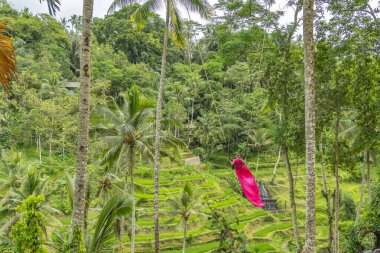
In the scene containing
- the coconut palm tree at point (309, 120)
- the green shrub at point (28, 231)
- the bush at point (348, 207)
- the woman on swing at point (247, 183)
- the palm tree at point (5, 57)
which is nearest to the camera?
the palm tree at point (5, 57)

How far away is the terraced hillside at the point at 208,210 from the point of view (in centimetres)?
1777

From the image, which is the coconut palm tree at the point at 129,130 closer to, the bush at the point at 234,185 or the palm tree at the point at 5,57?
the palm tree at the point at 5,57

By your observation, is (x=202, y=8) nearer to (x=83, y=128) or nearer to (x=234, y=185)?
(x=83, y=128)

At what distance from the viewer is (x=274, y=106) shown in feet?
37.2

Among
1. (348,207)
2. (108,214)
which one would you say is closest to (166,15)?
(108,214)

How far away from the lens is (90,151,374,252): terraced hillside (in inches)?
699

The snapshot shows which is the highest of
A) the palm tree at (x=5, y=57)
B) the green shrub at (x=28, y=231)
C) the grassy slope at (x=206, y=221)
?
the palm tree at (x=5, y=57)

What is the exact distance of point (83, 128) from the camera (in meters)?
5.47

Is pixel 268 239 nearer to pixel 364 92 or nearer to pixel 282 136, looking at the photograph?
pixel 282 136

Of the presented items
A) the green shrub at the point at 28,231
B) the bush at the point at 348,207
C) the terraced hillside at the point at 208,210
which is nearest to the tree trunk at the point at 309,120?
the green shrub at the point at 28,231

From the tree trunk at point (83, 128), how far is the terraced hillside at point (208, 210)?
8.69 meters

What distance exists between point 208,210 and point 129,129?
A: 7235 millimetres

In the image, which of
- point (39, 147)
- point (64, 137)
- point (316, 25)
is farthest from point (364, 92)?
point (39, 147)

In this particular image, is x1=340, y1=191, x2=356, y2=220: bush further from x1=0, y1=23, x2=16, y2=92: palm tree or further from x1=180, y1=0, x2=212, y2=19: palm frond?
x1=0, y1=23, x2=16, y2=92: palm tree
